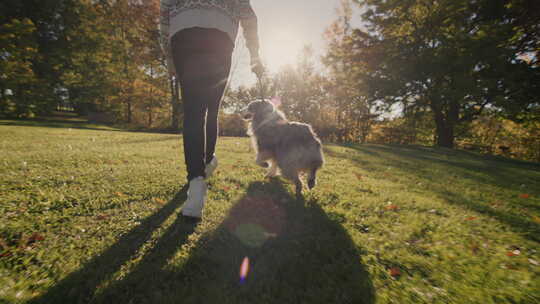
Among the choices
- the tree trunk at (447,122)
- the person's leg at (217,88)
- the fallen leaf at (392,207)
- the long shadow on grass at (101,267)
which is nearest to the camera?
the long shadow on grass at (101,267)

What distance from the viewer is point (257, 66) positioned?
9.41 feet

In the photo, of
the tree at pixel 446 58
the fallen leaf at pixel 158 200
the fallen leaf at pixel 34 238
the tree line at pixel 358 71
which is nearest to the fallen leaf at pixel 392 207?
the fallen leaf at pixel 158 200

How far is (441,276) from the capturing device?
4.92ft

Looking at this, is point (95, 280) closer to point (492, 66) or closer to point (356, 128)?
point (492, 66)

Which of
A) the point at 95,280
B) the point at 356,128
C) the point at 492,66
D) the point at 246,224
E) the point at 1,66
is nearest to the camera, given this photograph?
the point at 95,280

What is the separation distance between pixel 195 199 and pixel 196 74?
1.16 metres

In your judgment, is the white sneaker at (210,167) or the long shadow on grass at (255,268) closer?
the long shadow on grass at (255,268)

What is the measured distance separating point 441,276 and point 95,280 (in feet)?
7.17

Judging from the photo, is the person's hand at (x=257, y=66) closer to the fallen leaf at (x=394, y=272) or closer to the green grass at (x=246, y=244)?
the green grass at (x=246, y=244)

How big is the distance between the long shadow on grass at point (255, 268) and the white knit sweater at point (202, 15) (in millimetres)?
1823

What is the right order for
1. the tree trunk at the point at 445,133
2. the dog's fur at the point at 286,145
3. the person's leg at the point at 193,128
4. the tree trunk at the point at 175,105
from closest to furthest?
the person's leg at the point at 193,128 < the dog's fur at the point at 286,145 < the tree trunk at the point at 445,133 < the tree trunk at the point at 175,105

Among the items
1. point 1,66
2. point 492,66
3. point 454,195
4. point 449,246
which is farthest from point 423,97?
point 1,66

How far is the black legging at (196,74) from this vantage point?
2.00 metres

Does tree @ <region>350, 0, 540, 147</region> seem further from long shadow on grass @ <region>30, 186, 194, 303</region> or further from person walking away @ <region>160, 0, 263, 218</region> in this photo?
long shadow on grass @ <region>30, 186, 194, 303</region>
